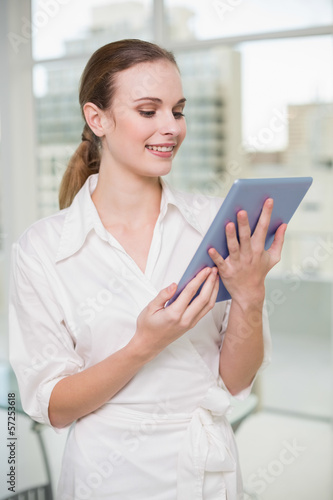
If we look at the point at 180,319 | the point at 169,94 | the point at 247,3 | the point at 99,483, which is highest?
the point at 247,3

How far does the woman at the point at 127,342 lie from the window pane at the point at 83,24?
2.93m

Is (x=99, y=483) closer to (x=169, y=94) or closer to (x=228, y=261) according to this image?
(x=228, y=261)

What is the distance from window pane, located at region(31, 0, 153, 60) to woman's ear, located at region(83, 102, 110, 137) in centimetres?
286

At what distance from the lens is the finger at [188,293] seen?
975 mm

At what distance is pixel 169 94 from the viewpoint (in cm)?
111

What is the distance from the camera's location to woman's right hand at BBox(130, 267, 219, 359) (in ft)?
3.20

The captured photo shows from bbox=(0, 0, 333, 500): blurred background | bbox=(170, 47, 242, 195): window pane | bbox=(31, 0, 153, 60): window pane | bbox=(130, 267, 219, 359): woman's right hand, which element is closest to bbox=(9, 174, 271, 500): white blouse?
bbox=(130, 267, 219, 359): woman's right hand

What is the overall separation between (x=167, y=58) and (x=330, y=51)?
2.37 metres

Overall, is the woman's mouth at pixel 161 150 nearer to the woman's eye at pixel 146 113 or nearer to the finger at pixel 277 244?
the woman's eye at pixel 146 113

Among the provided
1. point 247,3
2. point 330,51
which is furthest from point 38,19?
point 330,51

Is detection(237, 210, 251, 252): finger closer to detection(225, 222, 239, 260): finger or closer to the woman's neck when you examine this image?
detection(225, 222, 239, 260): finger

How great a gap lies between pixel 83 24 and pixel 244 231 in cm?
351

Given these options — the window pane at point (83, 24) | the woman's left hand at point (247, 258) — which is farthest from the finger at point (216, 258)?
the window pane at point (83, 24)

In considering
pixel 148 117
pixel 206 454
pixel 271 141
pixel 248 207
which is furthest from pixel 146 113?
pixel 271 141
